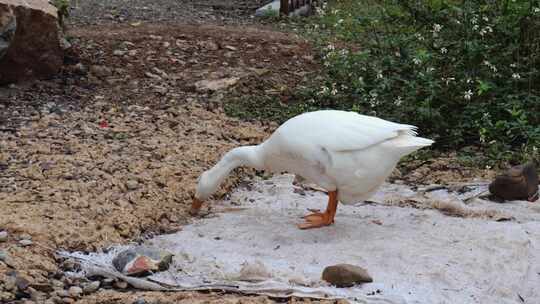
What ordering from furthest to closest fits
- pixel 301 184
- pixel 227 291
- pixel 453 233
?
1. pixel 301 184
2. pixel 453 233
3. pixel 227 291

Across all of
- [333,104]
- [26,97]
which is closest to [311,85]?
[333,104]

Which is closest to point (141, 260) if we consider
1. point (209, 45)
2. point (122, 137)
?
point (122, 137)

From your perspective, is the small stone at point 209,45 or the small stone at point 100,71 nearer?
the small stone at point 100,71

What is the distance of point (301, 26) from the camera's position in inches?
392

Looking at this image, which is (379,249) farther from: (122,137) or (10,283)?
(122,137)

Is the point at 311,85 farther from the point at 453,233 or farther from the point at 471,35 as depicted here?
the point at 453,233

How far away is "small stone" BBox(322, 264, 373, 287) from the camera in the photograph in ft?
12.3

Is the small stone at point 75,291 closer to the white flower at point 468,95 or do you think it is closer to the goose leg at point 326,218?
the goose leg at point 326,218

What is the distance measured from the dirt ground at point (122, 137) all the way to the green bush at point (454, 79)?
47 cm

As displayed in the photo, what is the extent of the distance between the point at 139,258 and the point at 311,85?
3.89m

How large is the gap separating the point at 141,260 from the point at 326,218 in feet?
3.86

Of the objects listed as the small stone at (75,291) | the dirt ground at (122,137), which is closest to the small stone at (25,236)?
the dirt ground at (122,137)

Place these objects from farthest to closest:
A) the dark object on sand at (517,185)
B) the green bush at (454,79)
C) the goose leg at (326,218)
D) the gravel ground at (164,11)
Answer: the gravel ground at (164,11)
the green bush at (454,79)
the dark object on sand at (517,185)
the goose leg at (326,218)

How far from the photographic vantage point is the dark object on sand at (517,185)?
196 inches
